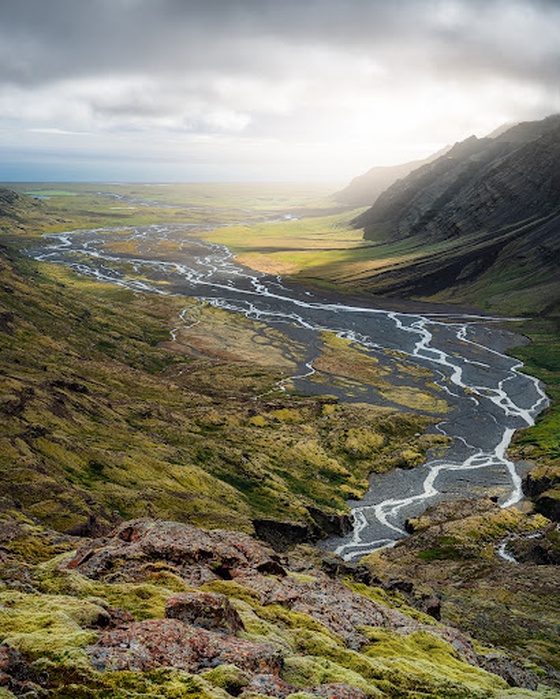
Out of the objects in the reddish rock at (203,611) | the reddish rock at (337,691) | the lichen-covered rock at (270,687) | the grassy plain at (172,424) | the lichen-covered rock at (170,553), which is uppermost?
the reddish rock at (203,611)

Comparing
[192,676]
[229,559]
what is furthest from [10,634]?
[229,559]

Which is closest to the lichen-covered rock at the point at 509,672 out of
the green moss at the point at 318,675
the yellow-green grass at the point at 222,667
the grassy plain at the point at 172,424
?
the yellow-green grass at the point at 222,667

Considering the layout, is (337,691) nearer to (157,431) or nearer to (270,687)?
(270,687)

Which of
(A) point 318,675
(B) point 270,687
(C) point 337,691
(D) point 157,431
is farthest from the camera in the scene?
(D) point 157,431

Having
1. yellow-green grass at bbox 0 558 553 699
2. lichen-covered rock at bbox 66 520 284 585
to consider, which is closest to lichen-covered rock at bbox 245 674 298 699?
yellow-green grass at bbox 0 558 553 699

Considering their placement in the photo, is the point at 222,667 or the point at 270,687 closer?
the point at 270,687

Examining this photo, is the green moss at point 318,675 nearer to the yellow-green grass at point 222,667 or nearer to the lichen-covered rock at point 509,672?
the yellow-green grass at point 222,667

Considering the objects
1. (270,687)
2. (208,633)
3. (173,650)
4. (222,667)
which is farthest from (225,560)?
(270,687)

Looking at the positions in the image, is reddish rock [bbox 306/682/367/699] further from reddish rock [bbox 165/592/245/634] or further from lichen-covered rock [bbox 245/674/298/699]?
reddish rock [bbox 165/592/245/634]
